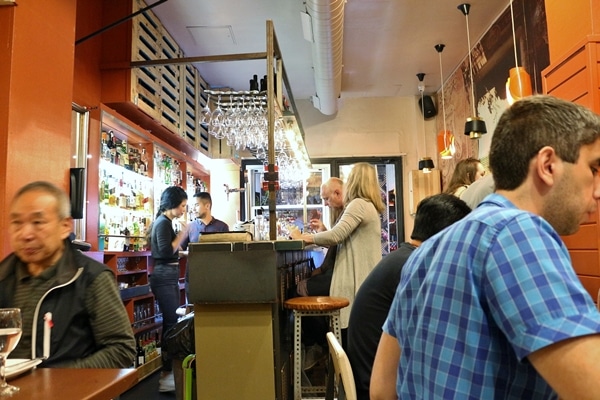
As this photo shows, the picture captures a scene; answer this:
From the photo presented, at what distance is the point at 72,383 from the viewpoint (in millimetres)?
1076

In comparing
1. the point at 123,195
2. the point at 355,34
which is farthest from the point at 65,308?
the point at 355,34

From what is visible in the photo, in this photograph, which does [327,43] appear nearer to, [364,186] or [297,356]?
[364,186]

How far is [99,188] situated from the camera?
408 centimetres

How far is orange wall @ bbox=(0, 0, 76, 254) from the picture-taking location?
8.04 feet

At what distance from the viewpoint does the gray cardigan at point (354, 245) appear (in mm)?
3260

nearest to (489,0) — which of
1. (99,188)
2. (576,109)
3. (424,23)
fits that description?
(424,23)

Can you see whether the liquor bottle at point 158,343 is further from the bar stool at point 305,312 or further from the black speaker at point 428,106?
the black speaker at point 428,106

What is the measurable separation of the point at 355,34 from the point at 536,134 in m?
4.88

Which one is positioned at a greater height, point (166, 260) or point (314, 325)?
point (166, 260)

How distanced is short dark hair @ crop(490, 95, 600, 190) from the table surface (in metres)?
0.93

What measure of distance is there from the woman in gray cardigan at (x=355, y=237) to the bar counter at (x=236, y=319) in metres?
0.72

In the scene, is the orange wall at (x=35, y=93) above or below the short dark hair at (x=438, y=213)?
above

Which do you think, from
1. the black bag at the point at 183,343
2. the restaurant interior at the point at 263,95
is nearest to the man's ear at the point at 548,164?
the restaurant interior at the point at 263,95

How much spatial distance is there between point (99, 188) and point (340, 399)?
300cm
